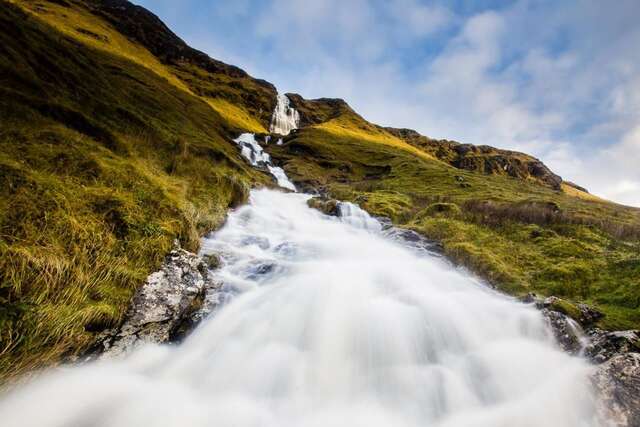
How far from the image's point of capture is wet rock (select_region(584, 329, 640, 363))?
5148 mm

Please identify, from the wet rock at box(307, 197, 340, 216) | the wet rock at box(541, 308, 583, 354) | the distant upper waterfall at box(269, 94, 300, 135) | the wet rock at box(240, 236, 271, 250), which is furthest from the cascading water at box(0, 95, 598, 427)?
the distant upper waterfall at box(269, 94, 300, 135)

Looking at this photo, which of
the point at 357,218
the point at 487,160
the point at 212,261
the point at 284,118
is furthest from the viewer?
the point at 487,160

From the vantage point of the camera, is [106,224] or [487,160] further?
[487,160]

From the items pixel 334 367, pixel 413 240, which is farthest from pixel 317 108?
pixel 334 367

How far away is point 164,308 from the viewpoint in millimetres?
5391

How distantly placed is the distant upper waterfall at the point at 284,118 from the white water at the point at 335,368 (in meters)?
88.8

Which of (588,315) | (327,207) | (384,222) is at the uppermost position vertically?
(384,222)

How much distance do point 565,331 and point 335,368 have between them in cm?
483

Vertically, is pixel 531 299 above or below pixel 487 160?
below

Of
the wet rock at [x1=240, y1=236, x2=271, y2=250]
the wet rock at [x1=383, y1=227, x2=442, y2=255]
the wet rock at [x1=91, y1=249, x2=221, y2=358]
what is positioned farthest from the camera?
the wet rock at [x1=383, y1=227, x2=442, y2=255]

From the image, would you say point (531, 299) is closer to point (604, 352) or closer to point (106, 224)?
point (604, 352)

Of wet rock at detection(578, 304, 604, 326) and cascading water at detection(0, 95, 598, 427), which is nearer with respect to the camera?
cascading water at detection(0, 95, 598, 427)

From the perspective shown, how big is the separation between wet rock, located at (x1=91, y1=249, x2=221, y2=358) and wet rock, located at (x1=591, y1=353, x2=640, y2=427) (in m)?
6.97

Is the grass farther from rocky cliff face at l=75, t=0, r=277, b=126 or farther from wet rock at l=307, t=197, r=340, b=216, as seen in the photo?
rocky cliff face at l=75, t=0, r=277, b=126
